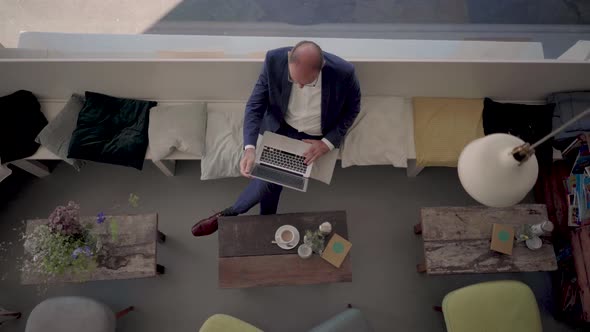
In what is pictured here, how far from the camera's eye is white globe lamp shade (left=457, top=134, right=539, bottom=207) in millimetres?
1107

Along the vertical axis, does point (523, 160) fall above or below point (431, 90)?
below

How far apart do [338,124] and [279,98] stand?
42 cm

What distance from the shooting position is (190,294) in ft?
9.24

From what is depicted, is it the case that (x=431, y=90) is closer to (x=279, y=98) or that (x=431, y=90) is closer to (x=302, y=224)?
(x=279, y=98)

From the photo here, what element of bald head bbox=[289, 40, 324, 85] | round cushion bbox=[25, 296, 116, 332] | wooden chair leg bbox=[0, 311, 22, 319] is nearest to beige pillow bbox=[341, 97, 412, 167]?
bald head bbox=[289, 40, 324, 85]

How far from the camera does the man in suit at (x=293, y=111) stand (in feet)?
7.32

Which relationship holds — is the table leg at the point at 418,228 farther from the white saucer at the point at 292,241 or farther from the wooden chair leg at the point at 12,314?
the wooden chair leg at the point at 12,314

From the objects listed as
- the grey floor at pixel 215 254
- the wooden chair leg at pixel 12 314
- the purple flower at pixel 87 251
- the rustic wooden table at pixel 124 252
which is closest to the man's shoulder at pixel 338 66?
the grey floor at pixel 215 254

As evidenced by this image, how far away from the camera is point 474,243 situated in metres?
2.38

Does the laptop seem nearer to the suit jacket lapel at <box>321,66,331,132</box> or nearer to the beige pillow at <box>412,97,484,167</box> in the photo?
the suit jacket lapel at <box>321,66,331,132</box>

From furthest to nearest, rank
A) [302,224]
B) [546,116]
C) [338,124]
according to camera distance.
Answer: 1. [546,116]
2. [338,124]
3. [302,224]

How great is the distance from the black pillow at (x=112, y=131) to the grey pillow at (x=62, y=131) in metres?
0.06

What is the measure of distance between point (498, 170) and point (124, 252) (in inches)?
81.7

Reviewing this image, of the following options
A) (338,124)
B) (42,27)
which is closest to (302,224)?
(338,124)
